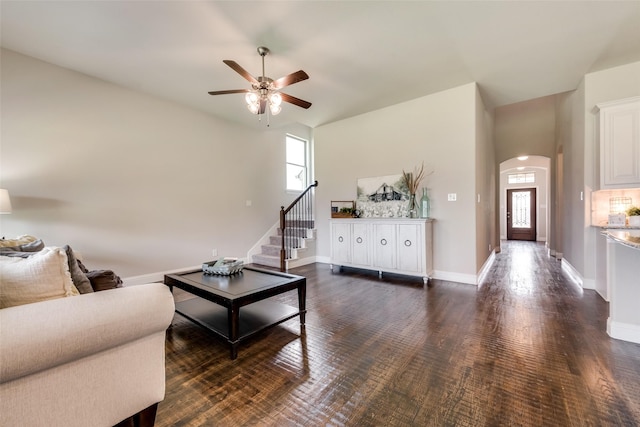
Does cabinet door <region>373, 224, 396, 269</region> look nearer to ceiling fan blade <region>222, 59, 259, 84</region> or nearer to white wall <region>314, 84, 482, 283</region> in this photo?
white wall <region>314, 84, 482, 283</region>

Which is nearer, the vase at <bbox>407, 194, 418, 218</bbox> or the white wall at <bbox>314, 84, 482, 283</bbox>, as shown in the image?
the white wall at <bbox>314, 84, 482, 283</bbox>

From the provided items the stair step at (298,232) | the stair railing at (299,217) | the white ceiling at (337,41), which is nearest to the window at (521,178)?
the white ceiling at (337,41)

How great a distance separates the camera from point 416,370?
1.81m

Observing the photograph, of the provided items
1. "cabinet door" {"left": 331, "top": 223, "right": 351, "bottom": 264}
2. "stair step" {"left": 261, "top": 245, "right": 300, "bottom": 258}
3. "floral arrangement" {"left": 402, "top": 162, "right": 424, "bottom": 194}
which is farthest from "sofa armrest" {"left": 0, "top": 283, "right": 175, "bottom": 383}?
"stair step" {"left": 261, "top": 245, "right": 300, "bottom": 258}

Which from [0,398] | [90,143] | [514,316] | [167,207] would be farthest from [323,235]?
[0,398]

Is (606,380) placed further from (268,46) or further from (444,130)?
(268,46)

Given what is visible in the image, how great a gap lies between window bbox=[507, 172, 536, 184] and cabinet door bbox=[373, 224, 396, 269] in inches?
325

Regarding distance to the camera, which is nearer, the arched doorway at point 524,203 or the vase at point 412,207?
the vase at point 412,207

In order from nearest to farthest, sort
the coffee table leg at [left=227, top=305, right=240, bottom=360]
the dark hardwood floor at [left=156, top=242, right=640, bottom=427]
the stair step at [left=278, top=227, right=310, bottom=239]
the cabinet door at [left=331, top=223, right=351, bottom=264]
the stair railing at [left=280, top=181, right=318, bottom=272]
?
1. the dark hardwood floor at [left=156, top=242, right=640, bottom=427]
2. the coffee table leg at [left=227, top=305, right=240, bottom=360]
3. the cabinet door at [left=331, top=223, right=351, bottom=264]
4. the stair step at [left=278, top=227, right=310, bottom=239]
5. the stair railing at [left=280, top=181, right=318, bottom=272]

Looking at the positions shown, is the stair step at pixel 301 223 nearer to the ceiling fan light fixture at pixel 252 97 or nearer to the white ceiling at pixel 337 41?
the white ceiling at pixel 337 41

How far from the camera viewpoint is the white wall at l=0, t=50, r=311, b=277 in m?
3.18

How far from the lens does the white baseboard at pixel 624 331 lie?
2125 mm

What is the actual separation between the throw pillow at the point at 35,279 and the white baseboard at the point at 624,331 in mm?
3761

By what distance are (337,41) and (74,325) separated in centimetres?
309
